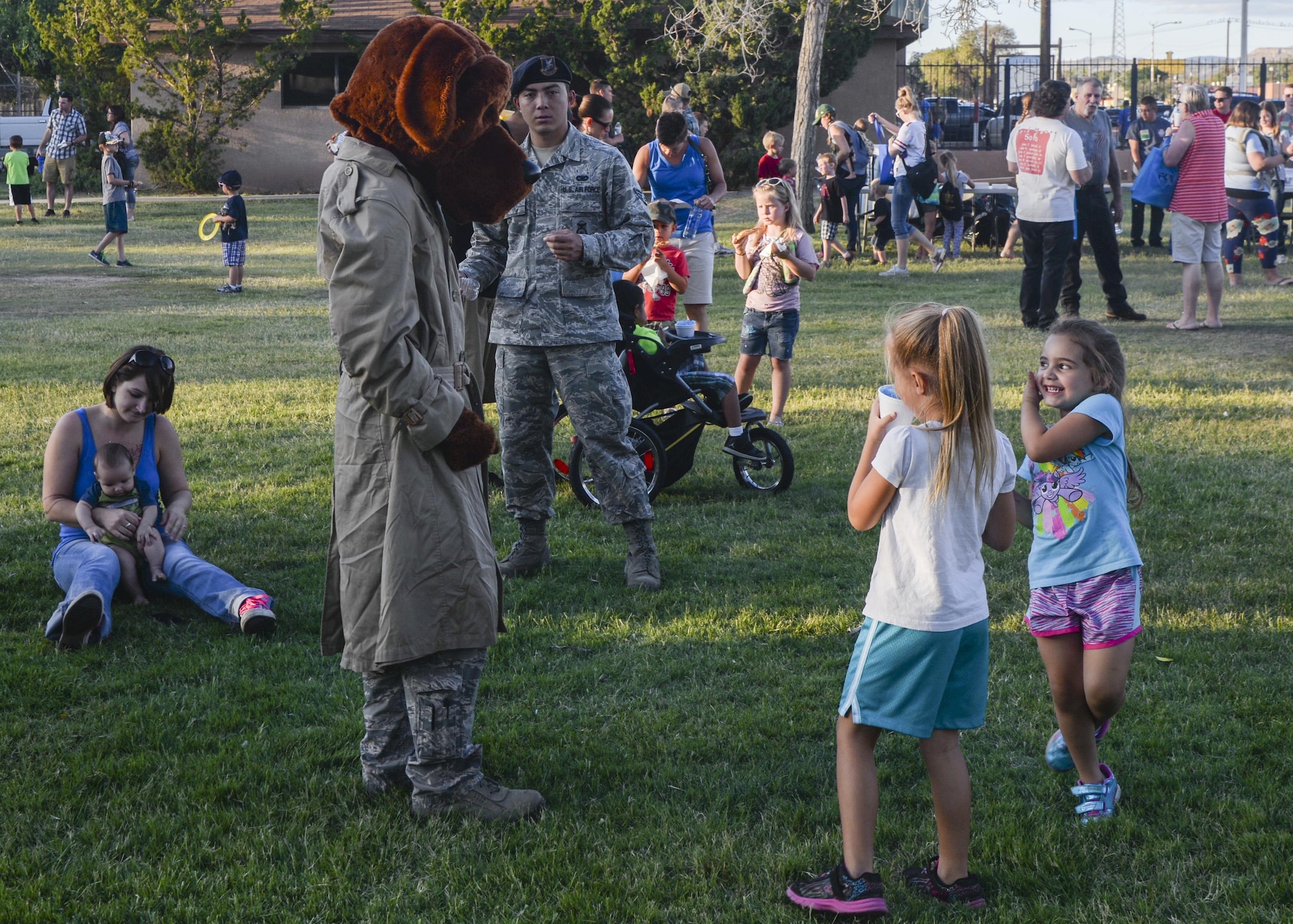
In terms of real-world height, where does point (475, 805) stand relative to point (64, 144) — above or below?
below

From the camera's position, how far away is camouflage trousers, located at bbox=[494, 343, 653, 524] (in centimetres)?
540

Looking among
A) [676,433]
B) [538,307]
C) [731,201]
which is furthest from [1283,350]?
[731,201]

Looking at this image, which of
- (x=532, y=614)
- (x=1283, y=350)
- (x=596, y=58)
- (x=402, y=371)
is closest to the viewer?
(x=402, y=371)

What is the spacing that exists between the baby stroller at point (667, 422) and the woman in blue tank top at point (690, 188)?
2.92m

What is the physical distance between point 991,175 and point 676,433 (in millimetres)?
25562

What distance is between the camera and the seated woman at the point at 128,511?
16.6 ft

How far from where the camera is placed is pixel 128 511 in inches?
210

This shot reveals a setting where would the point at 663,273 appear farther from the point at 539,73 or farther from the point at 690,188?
the point at 539,73

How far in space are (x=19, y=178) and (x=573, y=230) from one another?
71.3ft

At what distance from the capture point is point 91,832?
11.4ft

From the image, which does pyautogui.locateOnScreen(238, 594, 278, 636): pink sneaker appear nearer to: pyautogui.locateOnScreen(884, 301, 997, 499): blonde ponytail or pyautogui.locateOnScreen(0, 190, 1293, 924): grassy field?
pyautogui.locateOnScreen(0, 190, 1293, 924): grassy field

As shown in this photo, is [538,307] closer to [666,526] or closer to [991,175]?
[666,526]

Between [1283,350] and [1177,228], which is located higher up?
[1177,228]

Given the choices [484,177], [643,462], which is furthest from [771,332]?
[484,177]
